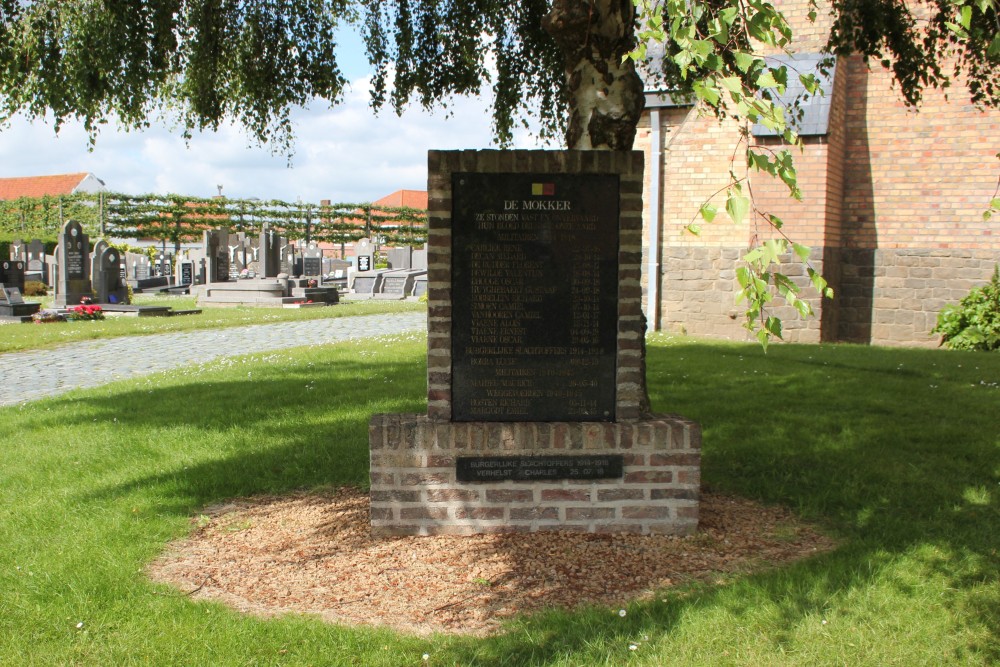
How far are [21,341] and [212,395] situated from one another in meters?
7.67

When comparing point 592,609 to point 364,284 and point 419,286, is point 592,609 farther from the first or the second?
point 364,284

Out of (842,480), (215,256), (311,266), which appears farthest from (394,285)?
(842,480)

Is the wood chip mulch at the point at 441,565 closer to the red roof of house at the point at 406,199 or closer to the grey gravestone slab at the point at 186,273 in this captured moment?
the grey gravestone slab at the point at 186,273

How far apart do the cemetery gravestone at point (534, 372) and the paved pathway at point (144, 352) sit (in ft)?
20.8

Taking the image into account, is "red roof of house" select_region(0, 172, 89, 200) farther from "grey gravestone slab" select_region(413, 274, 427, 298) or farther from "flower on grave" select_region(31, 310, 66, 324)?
"flower on grave" select_region(31, 310, 66, 324)

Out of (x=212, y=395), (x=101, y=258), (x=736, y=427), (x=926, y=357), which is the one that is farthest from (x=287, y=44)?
(x=101, y=258)

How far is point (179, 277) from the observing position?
3139cm

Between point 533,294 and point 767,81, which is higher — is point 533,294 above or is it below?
below

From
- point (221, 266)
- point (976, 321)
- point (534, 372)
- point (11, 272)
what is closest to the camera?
point (534, 372)

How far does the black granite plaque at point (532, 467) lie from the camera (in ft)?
14.6

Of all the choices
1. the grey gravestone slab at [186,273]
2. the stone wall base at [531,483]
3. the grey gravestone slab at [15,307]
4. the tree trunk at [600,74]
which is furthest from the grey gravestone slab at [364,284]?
the stone wall base at [531,483]

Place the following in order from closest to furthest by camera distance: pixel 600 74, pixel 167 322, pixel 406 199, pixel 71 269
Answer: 1. pixel 600 74
2. pixel 167 322
3. pixel 71 269
4. pixel 406 199

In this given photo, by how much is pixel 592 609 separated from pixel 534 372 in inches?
49.2

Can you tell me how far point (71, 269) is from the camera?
21141mm
